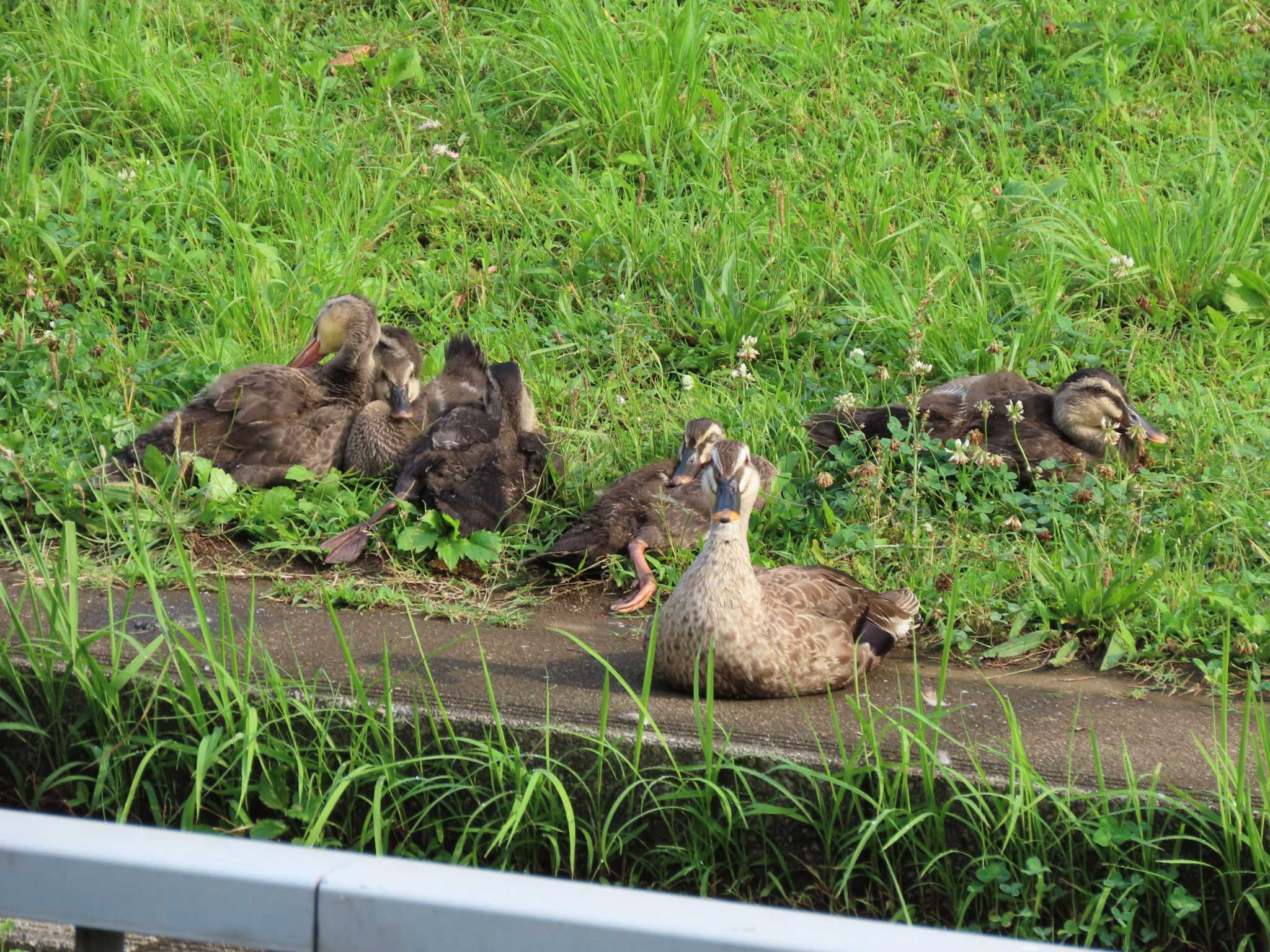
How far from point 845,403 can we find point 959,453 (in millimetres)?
541

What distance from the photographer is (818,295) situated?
6.25m

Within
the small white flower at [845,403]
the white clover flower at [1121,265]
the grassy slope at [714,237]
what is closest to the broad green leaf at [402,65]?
the grassy slope at [714,237]

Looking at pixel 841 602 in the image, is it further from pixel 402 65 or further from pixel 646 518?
pixel 402 65

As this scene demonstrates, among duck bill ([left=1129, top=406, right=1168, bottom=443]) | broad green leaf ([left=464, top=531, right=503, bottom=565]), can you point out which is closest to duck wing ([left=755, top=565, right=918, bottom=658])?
broad green leaf ([left=464, top=531, right=503, bottom=565])

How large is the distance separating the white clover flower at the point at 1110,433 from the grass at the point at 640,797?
154 cm

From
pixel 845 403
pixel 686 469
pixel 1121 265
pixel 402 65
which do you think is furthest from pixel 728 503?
pixel 402 65

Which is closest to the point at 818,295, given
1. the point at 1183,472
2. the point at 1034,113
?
the point at 1183,472

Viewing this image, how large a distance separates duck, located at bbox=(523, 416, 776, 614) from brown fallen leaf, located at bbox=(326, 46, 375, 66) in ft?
14.2

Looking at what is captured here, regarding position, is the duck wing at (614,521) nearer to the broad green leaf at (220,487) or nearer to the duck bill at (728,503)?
the duck bill at (728,503)

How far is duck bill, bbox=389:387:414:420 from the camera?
550 cm

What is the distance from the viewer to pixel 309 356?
589cm

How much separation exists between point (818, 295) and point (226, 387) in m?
2.68

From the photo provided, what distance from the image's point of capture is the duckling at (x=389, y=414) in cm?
542

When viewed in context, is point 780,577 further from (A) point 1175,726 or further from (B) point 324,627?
(B) point 324,627
